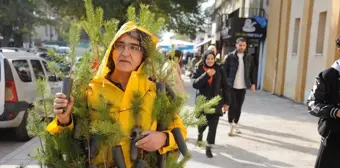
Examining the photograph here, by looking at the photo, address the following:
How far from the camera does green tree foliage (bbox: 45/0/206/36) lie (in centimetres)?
1820

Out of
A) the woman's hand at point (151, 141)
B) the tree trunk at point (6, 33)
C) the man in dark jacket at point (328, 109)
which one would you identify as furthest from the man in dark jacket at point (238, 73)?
the tree trunk at point (6, 33)

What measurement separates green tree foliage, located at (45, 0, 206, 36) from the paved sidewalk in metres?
8.75

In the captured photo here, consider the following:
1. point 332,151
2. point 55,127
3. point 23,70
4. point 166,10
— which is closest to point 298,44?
point 166,10

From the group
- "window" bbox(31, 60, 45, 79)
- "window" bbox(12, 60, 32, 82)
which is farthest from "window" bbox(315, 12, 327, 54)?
"window" bbox(12, 60, 32, 82)

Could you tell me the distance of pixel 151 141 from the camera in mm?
1927

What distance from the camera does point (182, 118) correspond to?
2.21 metres

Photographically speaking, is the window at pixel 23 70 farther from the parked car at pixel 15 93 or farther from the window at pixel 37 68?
the window at pixel 37 68

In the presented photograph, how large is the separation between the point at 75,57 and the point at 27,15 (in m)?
34.7

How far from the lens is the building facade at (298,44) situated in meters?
11.2

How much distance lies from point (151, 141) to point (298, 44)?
42.2ft

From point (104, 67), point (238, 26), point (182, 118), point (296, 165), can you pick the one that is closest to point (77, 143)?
point (104, 67)

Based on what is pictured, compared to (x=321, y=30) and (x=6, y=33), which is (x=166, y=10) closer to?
(x=321, y=30)

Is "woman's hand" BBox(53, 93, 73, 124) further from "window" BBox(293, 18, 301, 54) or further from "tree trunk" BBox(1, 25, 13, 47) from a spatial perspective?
"tree trunk" BBox(1, 25, 13, 47)

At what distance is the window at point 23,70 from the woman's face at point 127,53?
223 inches
